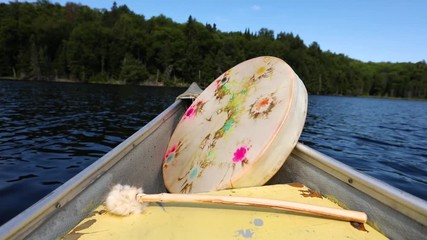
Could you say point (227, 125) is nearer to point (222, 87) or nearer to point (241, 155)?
point (241, 155)

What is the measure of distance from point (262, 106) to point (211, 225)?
1534 millimetres

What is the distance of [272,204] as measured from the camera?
1.83 meters

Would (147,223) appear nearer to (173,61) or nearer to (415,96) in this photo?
(173,61)

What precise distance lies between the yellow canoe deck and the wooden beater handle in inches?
2.0

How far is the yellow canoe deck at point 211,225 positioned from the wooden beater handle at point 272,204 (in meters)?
0.05

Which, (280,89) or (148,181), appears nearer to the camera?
(280,89)

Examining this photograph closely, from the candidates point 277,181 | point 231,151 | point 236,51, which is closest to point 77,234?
point 231,151

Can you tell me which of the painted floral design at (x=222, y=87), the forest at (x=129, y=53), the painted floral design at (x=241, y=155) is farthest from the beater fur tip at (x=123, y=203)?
the forest at (x=129, y=53)

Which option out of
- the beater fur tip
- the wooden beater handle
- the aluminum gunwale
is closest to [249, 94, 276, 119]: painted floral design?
the aluminum gunwale

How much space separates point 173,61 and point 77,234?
109m

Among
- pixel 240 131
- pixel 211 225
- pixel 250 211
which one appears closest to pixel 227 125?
pixel 240 131

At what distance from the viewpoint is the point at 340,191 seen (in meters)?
2.19

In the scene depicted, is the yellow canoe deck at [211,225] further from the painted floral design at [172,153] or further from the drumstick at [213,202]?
the painted floral design at [172,153]

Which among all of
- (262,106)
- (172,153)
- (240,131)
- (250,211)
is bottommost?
(172,153)
